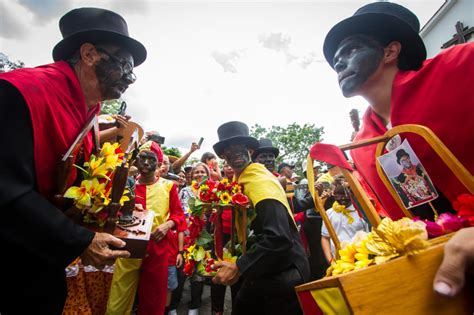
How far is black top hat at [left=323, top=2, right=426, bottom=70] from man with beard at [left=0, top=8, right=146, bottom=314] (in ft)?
5.94

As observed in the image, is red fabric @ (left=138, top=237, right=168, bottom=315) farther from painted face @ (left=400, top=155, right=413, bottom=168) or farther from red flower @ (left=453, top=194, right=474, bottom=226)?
red flower @ (left=453, top=194, right=474, bottom=226)

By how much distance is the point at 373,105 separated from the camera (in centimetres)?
180

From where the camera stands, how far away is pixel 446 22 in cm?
751

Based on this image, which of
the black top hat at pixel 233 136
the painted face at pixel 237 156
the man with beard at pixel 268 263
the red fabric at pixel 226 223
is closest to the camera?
the man with beard at pixel 268 263

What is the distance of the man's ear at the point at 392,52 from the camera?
1.71 m

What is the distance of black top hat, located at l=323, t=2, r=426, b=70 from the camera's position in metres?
1.65

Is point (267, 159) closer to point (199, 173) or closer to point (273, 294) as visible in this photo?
point (199, 173)

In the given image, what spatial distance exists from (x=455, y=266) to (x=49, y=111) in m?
2.07

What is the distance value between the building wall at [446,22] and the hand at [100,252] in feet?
30.0

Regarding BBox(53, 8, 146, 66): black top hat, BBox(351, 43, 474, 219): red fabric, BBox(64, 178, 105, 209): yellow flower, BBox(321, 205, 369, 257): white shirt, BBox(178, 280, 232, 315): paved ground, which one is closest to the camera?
BBox(351, 43, 474, 219): red fabric

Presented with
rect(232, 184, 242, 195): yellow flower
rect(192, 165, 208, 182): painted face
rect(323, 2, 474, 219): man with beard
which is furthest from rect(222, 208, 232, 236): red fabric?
rect(323, 2, 474, 219): man with beard

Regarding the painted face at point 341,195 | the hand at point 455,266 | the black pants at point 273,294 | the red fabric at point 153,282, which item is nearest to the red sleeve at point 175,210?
the red fabric at point 153,282

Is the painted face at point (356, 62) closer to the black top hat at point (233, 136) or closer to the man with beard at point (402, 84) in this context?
the man with beard at point (402, 84)

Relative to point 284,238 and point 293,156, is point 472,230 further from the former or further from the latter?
point 293,156
